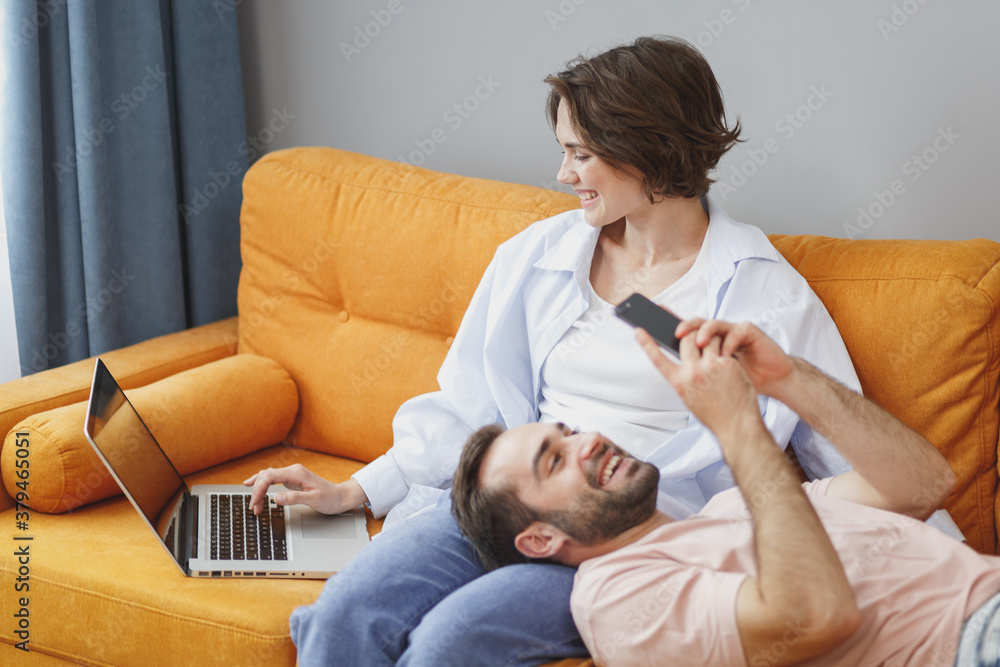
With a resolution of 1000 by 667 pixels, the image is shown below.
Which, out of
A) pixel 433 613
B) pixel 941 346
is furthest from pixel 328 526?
pixel 941 346

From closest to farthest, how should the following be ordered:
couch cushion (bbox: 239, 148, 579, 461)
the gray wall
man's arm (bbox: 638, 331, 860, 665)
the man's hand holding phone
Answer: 1. man's arm (bbox: 638, 331, 860, 665)
2. the man's hand holding phone
3. the gray wall
4. couch cushion (bbox: 239, 148, 579, 461)

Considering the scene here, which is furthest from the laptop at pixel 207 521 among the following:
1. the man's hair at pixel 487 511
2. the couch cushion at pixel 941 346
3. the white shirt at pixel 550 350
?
the couch cushion at pixel 941 346

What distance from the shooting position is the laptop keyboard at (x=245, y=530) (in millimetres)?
1621

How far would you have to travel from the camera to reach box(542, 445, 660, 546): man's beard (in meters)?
1.29

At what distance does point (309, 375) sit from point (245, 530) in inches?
21.8

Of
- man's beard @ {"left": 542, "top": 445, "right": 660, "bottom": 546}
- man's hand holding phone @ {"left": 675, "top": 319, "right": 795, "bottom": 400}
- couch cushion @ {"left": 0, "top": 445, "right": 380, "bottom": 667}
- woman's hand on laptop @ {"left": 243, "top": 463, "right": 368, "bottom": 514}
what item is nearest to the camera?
man's hand holding phone @ {"left": 675, "top": 319, "right": 795, "bottom": 400}

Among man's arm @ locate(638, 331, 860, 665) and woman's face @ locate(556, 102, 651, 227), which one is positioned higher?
woman's face @ locate(556, 102, 651, 227)

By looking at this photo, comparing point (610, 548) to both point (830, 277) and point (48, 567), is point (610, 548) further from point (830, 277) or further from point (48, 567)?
point (48, 567)

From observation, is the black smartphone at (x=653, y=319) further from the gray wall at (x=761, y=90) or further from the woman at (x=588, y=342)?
the gray wall at (x=761, y=90)

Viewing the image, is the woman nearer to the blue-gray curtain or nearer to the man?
the man

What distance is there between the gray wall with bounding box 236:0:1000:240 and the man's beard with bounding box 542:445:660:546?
0.97 metres

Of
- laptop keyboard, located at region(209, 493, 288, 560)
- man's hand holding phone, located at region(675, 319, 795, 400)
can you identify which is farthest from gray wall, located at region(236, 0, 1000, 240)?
laptop keyboard, located at region(209, 493, 288, 560)

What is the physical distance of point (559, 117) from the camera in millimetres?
1705

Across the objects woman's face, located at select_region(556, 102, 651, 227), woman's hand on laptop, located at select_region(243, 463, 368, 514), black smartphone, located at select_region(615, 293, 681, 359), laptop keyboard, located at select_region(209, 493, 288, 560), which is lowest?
laptop keyboard, located at select_region(209, 493, 288, 560)
